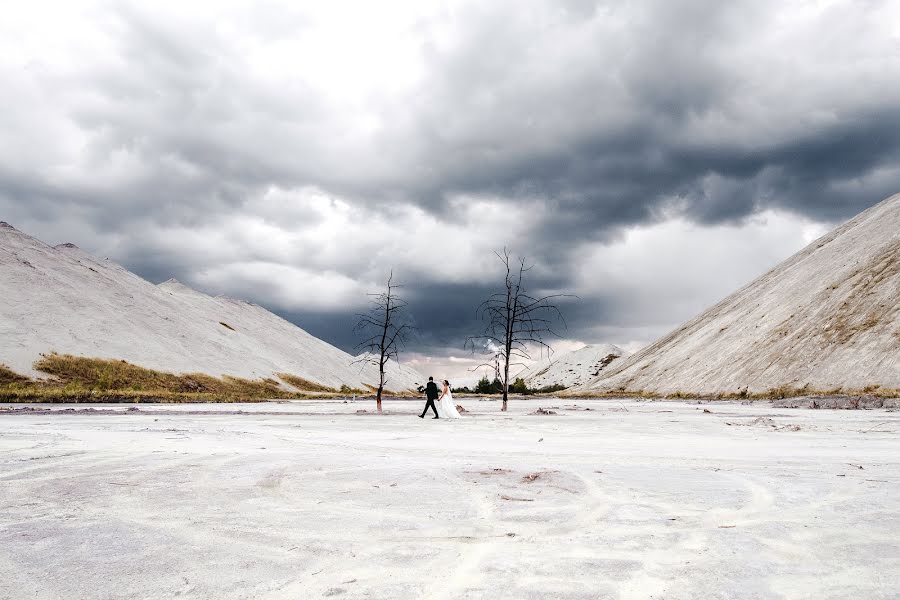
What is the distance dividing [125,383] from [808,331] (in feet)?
213

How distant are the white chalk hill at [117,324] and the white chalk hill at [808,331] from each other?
1987 inches

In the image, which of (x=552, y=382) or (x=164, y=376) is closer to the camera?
(x=164, y=376)

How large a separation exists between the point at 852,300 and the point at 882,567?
2449 inches

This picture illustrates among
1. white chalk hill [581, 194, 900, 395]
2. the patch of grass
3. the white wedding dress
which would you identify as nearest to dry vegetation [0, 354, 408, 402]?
the patch of grass

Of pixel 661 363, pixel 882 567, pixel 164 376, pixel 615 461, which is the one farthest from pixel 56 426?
pixel 661 363

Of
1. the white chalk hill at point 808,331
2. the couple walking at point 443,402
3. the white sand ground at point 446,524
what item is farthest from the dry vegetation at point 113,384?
the white chalk hill at point 808,331

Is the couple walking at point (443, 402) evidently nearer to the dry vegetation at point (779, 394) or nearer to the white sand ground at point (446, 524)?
the white sand ground at point (446, 524)

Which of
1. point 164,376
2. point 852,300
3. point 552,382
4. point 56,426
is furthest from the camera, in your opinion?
point 552,382

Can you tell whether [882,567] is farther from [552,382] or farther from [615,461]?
[552,382]

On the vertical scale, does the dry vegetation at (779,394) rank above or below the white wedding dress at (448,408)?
above

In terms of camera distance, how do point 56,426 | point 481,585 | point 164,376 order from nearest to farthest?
point 481,585
point 56,426
point 164,376

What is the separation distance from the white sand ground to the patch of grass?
3657 centimetres

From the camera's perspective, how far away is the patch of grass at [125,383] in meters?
45.3

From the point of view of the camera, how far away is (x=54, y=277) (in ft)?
254
